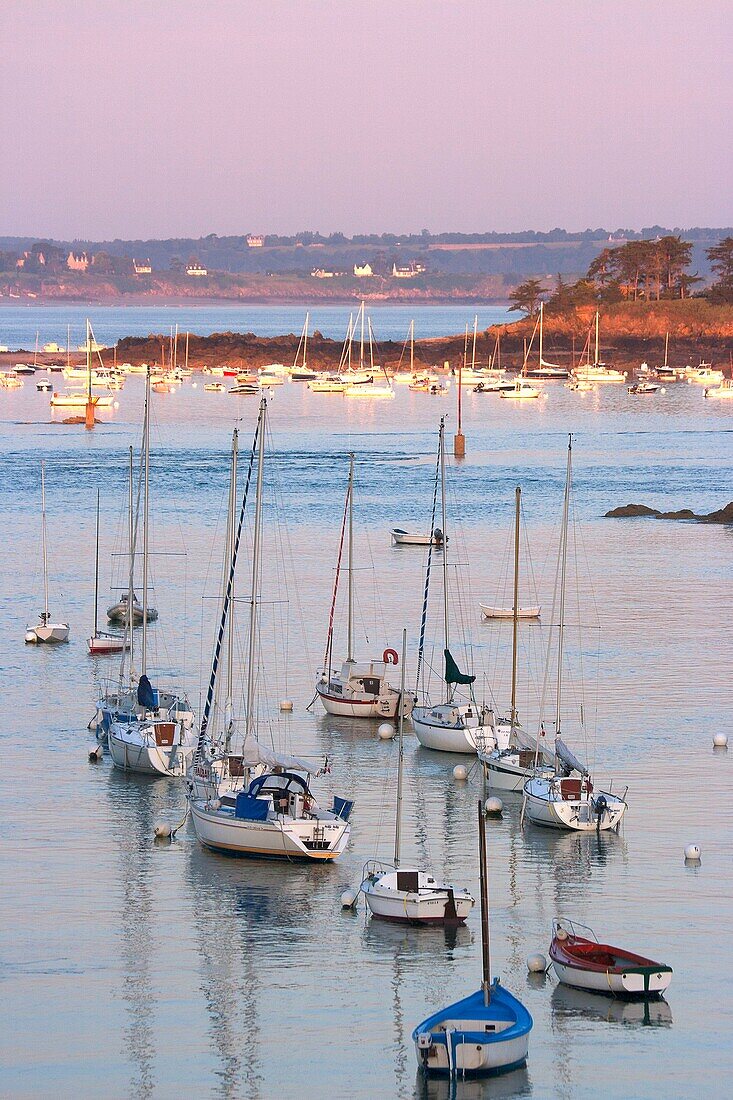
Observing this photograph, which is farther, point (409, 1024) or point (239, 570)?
point (239, 570)

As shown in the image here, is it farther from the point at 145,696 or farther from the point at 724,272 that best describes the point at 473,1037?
the point at 724,272

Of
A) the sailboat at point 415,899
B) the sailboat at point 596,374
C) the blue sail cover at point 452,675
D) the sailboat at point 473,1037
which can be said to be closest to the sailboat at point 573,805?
the sailboat at point 415,899

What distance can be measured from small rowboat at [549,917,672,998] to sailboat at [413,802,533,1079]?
2.41m

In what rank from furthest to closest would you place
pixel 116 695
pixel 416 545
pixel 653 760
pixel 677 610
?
1. pixel 416 545
2. pixel 677 610
3. pixel 116 695
4. pixel 653 760

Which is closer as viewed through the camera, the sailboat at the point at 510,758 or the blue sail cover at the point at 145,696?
the sailboat at the point at 510,758

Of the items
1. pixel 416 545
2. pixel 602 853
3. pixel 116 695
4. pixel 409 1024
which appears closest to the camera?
pixel 409 1024

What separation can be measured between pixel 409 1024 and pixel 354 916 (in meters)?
3.65

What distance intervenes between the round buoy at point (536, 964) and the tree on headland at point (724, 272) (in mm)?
166113

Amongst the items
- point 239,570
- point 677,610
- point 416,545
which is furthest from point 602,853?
point 416,545

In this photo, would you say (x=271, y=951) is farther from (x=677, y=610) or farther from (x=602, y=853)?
(x=677, y=610)

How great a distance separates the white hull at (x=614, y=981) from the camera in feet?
72.5

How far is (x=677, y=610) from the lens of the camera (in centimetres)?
5038

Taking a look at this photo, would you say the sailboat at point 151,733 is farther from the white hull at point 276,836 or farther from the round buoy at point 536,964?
the round buoy at point 536,964

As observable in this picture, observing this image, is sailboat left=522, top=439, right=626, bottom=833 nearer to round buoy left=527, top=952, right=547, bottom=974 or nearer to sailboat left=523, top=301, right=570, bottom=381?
round buoy left=527, top=952, right=547, bottom=974
